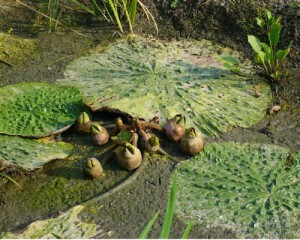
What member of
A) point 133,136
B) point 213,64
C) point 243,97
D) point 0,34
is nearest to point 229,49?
point 213,64

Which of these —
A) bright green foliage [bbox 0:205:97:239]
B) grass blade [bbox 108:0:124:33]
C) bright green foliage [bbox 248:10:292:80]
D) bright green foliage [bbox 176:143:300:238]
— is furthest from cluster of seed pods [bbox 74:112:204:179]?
grass blade [bbox 108:0:124:33]

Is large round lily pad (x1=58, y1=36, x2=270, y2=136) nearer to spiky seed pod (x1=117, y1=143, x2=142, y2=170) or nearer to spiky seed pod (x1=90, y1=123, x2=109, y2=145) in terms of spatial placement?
spiky seed pod (x1=90, y1=123, x2=109, y2=145)

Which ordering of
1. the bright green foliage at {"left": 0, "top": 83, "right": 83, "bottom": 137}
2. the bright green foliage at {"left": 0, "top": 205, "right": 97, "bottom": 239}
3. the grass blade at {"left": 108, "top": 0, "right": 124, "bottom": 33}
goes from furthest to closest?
the grass blade at {"left": 108, "top": 0, "right": 124, "bottom": 33} → the bright green foliage at {"left": 0, "top": 83, "right": 83, "bottom": 137} → the bright green foliage at {"left": 0, "top": 205, "right": 97, "bottom": 239}

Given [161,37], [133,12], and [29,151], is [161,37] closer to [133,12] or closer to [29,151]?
[133,12]

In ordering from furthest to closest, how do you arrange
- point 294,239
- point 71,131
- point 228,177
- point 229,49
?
1. point 229,49
2. point 71,131
3. point 228,177
4. point 294,239

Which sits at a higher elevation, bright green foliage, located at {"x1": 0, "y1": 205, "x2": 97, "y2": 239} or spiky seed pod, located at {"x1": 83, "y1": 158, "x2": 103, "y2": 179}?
spiky seed pod, located at {"x1": 83, "y1": 158, "x2": 103, "y2": 179}

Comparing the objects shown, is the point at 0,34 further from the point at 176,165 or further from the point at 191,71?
the point at 176,165
